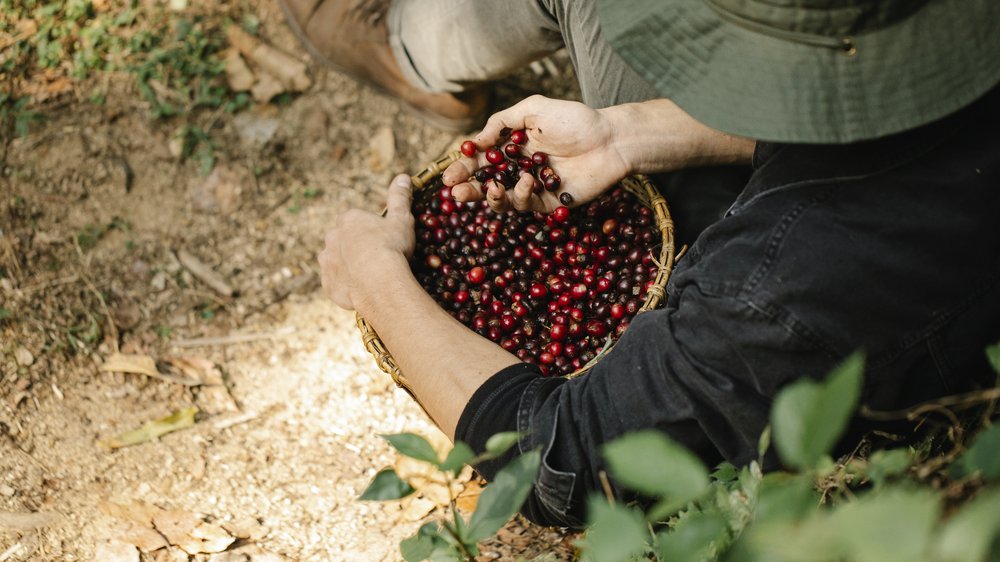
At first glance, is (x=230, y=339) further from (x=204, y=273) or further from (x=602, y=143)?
(x=602, y=143)

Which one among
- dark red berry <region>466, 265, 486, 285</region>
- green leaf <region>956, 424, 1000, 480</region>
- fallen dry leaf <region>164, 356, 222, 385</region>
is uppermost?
green leaf <region>956, 424, 1000, 480</region>

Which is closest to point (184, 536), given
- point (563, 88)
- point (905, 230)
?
point (905, 230)

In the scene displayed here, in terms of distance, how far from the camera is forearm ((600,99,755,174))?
2.44 m

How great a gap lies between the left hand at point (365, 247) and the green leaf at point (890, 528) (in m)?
1.93

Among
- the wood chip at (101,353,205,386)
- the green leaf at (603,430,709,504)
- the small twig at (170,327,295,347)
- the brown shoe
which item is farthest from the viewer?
the brown shoe

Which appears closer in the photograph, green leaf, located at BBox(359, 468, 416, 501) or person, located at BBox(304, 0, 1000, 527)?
green leaf, located at BBox(359, 468, 416, 501)

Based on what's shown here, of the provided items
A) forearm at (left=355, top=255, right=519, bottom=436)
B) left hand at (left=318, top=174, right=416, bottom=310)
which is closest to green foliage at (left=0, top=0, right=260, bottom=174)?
left hand at (left=318, top=174, right=416, bottom=310)

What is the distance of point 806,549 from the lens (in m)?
0.78

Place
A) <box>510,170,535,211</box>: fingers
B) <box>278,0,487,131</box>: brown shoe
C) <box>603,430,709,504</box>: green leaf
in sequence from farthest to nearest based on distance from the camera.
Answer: <box>278,0,487,131</box>: brown shoe < <box>510,170,535,211</box>: fingers < <box>603,430,709,504</box>: green leaf

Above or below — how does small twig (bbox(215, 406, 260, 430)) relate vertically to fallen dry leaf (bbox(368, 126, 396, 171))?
below

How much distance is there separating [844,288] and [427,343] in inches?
47.3

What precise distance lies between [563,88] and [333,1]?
1280mm

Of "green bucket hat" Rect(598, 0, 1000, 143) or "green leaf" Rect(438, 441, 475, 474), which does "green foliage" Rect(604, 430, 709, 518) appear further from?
"green bucket hat" Rect(598, 0, 1000, 143)

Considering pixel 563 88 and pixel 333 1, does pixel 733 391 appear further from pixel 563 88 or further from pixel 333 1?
pixel 333 1
